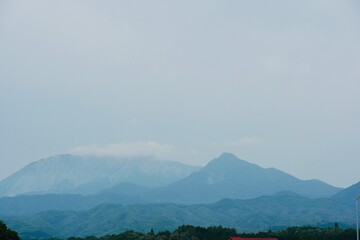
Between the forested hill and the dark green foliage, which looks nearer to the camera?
the dark green foliage

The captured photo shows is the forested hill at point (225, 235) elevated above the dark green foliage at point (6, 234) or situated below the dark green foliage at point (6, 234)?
above

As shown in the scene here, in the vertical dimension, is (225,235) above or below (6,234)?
above

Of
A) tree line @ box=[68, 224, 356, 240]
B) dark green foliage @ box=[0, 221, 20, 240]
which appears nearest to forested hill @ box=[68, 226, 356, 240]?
tree line @ box=[68, 224, 356, 240]

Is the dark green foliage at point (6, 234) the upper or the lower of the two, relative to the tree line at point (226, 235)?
lower

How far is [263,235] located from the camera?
123 metres

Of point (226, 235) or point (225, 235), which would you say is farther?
point (226, 235)

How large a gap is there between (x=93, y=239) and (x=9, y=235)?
269 feet

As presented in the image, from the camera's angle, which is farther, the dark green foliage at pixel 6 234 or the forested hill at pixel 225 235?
the forested hill at pixel 225 235

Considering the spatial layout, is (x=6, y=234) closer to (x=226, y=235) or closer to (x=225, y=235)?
(x=225, y=235)

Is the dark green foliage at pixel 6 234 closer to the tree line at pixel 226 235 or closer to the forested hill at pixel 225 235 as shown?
the tree line at pixel 226 235

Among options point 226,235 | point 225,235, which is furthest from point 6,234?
point 226,235

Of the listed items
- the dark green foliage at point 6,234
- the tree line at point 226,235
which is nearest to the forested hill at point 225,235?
the tree line at point 226,235

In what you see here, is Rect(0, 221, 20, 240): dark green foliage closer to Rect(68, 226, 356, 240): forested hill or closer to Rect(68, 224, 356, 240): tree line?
Rect(68, 224, 356, 240): tree line

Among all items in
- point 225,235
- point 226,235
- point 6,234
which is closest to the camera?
point 6,234
